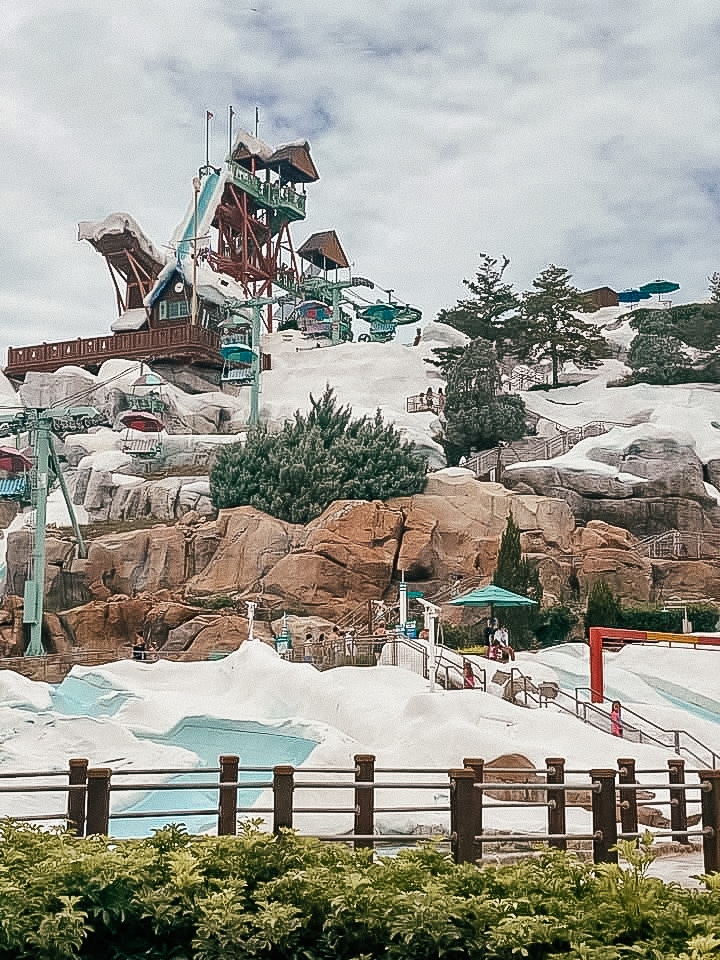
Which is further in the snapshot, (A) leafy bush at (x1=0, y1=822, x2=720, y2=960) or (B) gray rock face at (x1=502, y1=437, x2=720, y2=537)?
(B) gray rock face at (x1=502, y1=437, x2=720, y2=537)

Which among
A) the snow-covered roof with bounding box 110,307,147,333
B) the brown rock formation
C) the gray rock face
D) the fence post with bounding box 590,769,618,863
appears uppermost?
the snow-covered roof with bounding box 110,307,147,333

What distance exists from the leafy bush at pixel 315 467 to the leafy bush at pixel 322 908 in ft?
86.2

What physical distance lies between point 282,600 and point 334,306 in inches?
1320

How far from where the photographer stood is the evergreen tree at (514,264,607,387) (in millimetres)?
44844

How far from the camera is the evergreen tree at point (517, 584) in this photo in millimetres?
25891

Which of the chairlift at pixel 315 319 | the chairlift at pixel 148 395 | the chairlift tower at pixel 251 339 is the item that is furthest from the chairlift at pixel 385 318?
the chairlift at pixel 148 395

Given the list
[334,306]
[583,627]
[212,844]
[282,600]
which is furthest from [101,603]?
[334,306]

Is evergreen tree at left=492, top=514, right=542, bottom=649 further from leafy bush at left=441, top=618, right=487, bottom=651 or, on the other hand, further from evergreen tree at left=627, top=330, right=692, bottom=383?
evergreen tree at left=627, top=330, right=692, bottom=383

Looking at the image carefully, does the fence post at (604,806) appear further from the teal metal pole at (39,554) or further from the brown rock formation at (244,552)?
the brown rock formation at (244,552)

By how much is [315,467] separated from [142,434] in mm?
12241

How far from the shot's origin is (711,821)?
24.0 feet

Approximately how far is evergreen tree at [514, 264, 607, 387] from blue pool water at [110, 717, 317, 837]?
3169 centimetres

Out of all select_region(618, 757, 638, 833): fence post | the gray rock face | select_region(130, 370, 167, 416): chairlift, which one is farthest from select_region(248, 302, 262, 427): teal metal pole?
select_region(618, 757, 638, 833): fence post

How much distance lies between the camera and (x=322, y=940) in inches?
158
